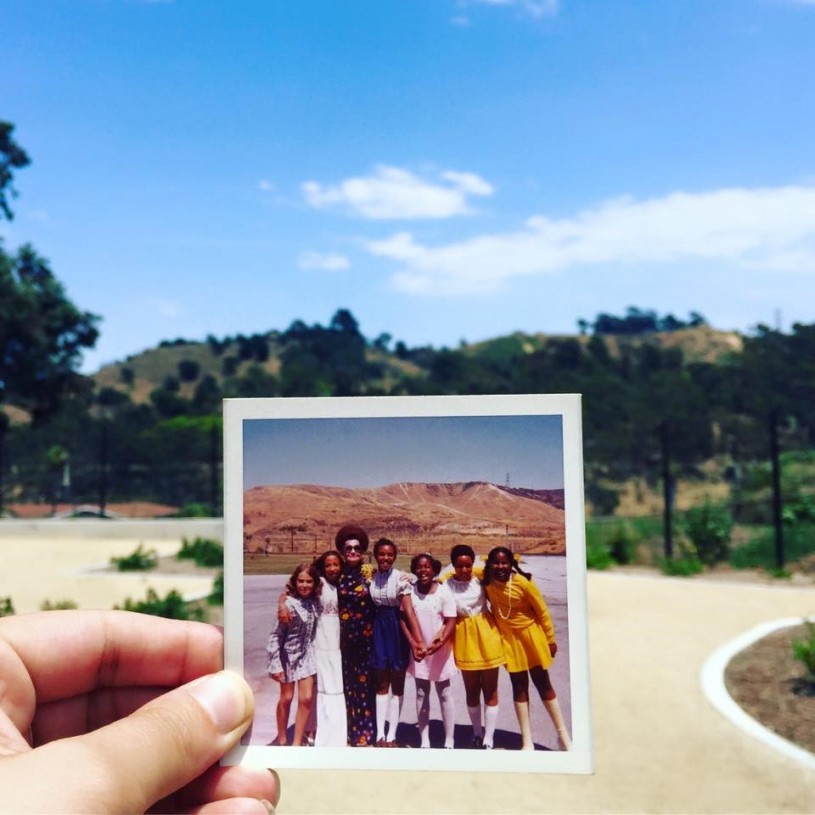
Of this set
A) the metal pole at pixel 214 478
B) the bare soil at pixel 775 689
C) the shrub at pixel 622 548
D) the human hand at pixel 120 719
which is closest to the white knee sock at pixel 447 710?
the human hand at pixel 120 719

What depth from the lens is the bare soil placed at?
440 centimetres

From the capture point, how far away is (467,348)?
6394cm

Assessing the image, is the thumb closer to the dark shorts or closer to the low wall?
the dark shorts

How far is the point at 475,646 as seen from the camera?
1.55 m

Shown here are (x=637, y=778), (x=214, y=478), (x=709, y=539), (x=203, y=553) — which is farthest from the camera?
(x=214, y=478)

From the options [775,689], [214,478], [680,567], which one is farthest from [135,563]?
[775,689]

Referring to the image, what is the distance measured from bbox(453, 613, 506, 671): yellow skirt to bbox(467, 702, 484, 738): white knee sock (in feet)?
0.24

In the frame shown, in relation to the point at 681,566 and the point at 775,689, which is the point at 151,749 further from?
the point at 681,566

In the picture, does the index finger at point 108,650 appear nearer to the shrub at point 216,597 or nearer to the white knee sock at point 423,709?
Answer: the white knee sock at point 423,709

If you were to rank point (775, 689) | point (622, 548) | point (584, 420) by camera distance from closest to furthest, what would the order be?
point (775, 689) < point (622, 548) < point (584, 420)

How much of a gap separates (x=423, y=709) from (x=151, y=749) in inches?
19.7

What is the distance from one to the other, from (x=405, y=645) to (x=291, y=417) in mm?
495

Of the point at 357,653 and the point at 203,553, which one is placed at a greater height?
the point at 357,653

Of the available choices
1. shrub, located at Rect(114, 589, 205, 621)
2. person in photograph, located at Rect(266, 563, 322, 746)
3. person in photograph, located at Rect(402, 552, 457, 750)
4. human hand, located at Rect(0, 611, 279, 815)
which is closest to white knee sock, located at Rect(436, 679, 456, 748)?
person in photograph, located at Rect(402, 552, 457, 750)
